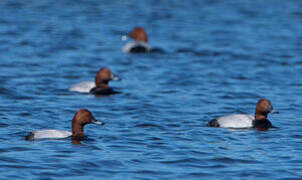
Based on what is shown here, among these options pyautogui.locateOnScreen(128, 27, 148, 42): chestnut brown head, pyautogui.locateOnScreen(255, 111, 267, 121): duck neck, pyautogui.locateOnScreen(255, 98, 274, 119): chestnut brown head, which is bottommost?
pyautogui.locateOnScreen(255, 111, 267, 121): duck neck

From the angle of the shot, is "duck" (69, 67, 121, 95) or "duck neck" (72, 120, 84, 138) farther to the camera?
"duck" (69, 67, 121, 95)

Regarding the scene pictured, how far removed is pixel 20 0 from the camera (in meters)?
33.9

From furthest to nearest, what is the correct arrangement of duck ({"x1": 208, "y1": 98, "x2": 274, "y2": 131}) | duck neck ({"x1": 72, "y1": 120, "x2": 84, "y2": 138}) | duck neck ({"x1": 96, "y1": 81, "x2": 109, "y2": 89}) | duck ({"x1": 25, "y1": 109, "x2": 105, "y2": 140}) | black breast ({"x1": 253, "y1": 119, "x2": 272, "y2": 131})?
duck neck ({"x1": 96, "y1": 81, "x2": 109, "y2": 89})
black breast ({"x1": 253, "y1": 119, "x2": 272, "y2": 131})
duck ({"x1": 208, "y1": 98, "x2": 274, "y2": 131})
duck neck ({"x1": 72, "y1": 120, "x2": 84, "y2": 138})
duck ({"x1": 25, "y1": 109, "x2": 105, "y2": 140})

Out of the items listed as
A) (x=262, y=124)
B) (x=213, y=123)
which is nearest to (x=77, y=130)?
(x=213, y=123)

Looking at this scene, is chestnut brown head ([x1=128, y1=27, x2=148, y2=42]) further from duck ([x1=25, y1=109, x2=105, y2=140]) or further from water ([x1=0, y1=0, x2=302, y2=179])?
duck ([x1=25, y1=109, x2=105, y2=140])

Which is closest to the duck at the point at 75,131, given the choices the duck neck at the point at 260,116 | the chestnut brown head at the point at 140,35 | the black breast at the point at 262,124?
the black breast at the point at 262,124

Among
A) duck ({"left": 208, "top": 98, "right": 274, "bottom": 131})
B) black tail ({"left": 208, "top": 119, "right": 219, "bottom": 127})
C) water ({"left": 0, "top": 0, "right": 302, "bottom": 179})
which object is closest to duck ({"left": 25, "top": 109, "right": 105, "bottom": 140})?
water ({"left": 0, "top": 0, "right": 302, "bottom": 179})

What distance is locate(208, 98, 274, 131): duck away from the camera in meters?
13.4

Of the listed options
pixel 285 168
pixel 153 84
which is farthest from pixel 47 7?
pixel 285 168

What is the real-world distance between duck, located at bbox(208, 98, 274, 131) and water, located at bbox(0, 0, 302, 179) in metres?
0.27

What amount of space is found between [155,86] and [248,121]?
5.24 metres

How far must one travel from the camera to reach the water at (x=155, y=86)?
35.1ft

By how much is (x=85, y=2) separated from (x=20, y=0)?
305cm

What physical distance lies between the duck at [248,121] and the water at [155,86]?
10.6 inches
